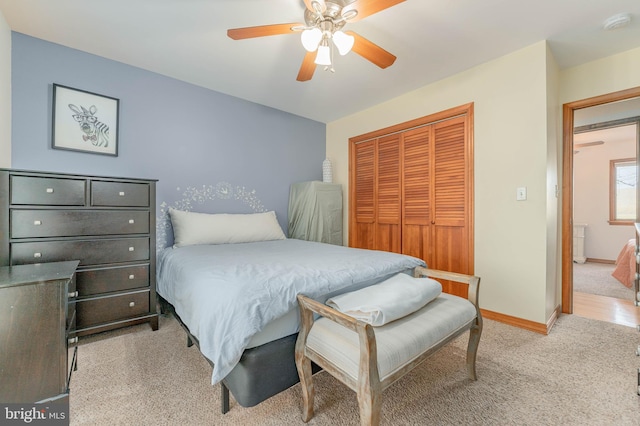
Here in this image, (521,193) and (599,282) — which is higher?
(521,193)

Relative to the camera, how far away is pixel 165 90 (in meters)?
2.73

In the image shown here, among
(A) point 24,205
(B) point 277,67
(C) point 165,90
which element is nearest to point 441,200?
(B) point 277,67

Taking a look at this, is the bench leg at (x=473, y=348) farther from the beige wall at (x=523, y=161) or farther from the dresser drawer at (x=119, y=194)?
the dresser drawer at (x=119, y=194)

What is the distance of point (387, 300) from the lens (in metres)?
1.26

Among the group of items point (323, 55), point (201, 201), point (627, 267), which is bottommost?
point (627, 267)

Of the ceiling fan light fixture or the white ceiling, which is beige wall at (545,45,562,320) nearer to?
the white ceiling

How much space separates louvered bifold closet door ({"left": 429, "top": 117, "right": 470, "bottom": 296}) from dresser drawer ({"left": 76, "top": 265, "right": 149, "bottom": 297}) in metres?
2.77

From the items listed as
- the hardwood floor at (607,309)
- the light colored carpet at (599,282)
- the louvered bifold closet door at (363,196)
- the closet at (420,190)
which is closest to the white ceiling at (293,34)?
the closet at (420,190)

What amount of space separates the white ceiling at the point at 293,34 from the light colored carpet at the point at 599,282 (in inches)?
106

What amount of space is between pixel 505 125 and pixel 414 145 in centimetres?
90

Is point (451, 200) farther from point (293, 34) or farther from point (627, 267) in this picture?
point (627, 267)

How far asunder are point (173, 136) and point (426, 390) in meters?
3.09

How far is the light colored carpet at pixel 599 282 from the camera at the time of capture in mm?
3182

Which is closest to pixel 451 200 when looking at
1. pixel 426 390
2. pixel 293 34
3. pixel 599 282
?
pixel 426 390
